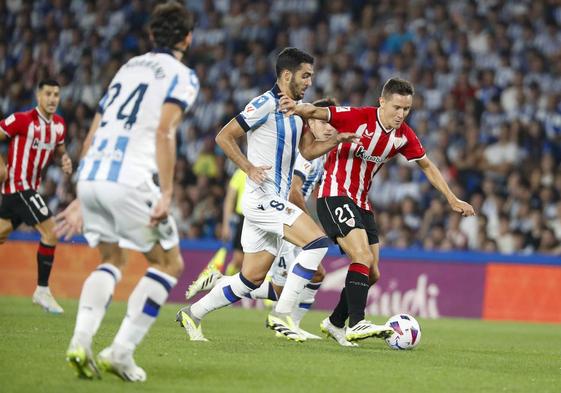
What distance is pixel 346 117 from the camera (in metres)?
9.12

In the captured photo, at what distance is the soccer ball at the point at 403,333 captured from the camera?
8.89 metres

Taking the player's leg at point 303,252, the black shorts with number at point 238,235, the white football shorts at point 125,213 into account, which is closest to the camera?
the white football shorts at point 125,213

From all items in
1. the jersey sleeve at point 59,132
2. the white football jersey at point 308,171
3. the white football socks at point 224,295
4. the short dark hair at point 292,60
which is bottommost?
the white football socks at point 224,295

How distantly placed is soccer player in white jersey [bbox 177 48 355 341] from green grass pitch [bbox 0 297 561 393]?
17.4 inches

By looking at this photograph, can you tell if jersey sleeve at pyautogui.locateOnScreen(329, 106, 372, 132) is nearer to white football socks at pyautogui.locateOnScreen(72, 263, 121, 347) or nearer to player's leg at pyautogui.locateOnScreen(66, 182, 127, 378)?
player's leg at pyautogui.locateOnScreen(66, 182, 127, 378)

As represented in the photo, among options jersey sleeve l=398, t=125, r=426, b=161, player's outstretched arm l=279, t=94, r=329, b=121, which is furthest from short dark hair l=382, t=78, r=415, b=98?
player's outstretched arm l=279, t=94, r=329, b=121

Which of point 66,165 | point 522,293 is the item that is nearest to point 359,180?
point 66,165

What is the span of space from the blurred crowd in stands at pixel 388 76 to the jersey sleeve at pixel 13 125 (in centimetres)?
665

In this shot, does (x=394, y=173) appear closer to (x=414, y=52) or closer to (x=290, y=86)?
(x=414, y=52)

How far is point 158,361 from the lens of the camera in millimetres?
7223

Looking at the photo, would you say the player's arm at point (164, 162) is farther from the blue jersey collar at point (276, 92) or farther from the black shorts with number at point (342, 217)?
the black shorts with number at point (342, 217)

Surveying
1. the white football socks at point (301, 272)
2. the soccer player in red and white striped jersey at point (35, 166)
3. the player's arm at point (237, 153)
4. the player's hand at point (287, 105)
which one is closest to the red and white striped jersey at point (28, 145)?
the soccer player in red and white striped jersey at point (35, 166)

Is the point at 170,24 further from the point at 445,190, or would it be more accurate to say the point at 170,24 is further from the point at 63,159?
the point at 63,159

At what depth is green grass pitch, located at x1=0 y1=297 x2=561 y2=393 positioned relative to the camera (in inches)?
247
